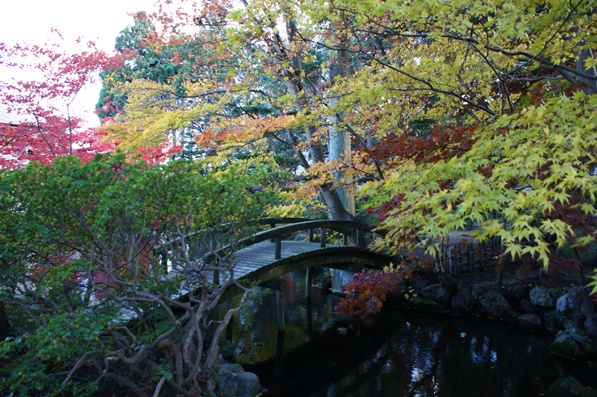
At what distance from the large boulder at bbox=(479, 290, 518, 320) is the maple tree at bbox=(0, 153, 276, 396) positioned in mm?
7936

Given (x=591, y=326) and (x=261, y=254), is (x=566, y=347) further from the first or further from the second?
(x=261, y=254)

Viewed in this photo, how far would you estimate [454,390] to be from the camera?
7117mm

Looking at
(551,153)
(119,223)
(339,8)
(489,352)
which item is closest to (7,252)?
(119,223)

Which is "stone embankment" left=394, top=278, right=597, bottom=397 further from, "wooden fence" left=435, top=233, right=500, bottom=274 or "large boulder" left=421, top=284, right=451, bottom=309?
"wooden fence" left=435, top=233, right=500, bottom=274

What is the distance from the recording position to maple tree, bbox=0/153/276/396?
405cm

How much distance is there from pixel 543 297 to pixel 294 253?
6.34 metres

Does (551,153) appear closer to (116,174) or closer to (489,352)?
(116,174)

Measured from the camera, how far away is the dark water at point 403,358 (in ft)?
23.9

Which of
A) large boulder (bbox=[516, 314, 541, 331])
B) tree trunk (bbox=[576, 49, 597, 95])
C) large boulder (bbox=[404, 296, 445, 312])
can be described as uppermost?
tree trunk (bbox=[576, 49, 597, 95])

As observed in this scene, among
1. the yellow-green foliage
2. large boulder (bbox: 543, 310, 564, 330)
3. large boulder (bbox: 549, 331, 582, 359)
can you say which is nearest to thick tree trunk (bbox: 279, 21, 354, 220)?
large boulder (bbox: 543, 310, 564, 330)

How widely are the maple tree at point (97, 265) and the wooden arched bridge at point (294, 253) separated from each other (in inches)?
63.2

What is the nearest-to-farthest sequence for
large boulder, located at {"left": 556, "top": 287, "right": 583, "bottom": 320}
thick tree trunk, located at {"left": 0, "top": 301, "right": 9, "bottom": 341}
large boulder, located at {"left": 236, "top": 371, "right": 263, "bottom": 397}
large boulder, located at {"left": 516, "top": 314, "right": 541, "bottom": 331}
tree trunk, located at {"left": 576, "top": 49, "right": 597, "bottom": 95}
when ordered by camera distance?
tree trunk, located at {"left": 576, "top": 49, "right": 597, "bottom": 95}, thick tree trunk, located at {"left": 0, "top": 301, "right": 9, "bottom": 341}, large boulder, located at {"left": 236, "top": 371, "right": 263, "bottom": 397}, large boulder, located at {"left": 556, "top": 287, "right": 583, "bottom": 320}, large boulder, located at {"left": 516, "top": 314, "right": 541, "bottom": 331}

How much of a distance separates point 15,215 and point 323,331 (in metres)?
7.78

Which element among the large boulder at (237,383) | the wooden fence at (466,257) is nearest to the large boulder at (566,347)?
the wooden fence at (466,257)
